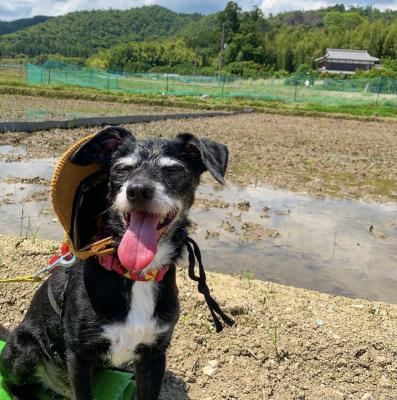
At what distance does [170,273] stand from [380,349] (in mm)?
2029

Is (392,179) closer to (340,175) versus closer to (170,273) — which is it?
(340,175)

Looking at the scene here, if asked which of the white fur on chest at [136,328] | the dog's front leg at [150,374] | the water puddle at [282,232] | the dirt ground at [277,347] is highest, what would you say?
the white fur on chest at [136,328]

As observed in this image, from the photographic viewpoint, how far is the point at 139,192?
2416mm

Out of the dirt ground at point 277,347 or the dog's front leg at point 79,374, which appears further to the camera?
the dirt ground at point 277,347

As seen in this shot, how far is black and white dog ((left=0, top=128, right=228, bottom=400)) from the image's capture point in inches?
99.2

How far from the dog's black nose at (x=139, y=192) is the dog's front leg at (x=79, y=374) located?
0.96m

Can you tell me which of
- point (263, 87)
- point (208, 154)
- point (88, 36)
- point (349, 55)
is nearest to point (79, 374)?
point (208, 154)

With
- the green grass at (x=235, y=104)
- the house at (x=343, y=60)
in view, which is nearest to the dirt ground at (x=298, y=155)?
the green grass at (x=235, y=104)

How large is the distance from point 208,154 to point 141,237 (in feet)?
2.10

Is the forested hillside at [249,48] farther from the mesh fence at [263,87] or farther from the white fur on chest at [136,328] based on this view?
the white fur on chest at [136,328]

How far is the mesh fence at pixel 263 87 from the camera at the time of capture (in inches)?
1512

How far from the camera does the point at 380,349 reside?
12.2 ft

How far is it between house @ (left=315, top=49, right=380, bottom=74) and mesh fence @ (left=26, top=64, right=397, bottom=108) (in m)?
64.8

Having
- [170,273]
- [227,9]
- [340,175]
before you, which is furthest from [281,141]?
[227,9]
